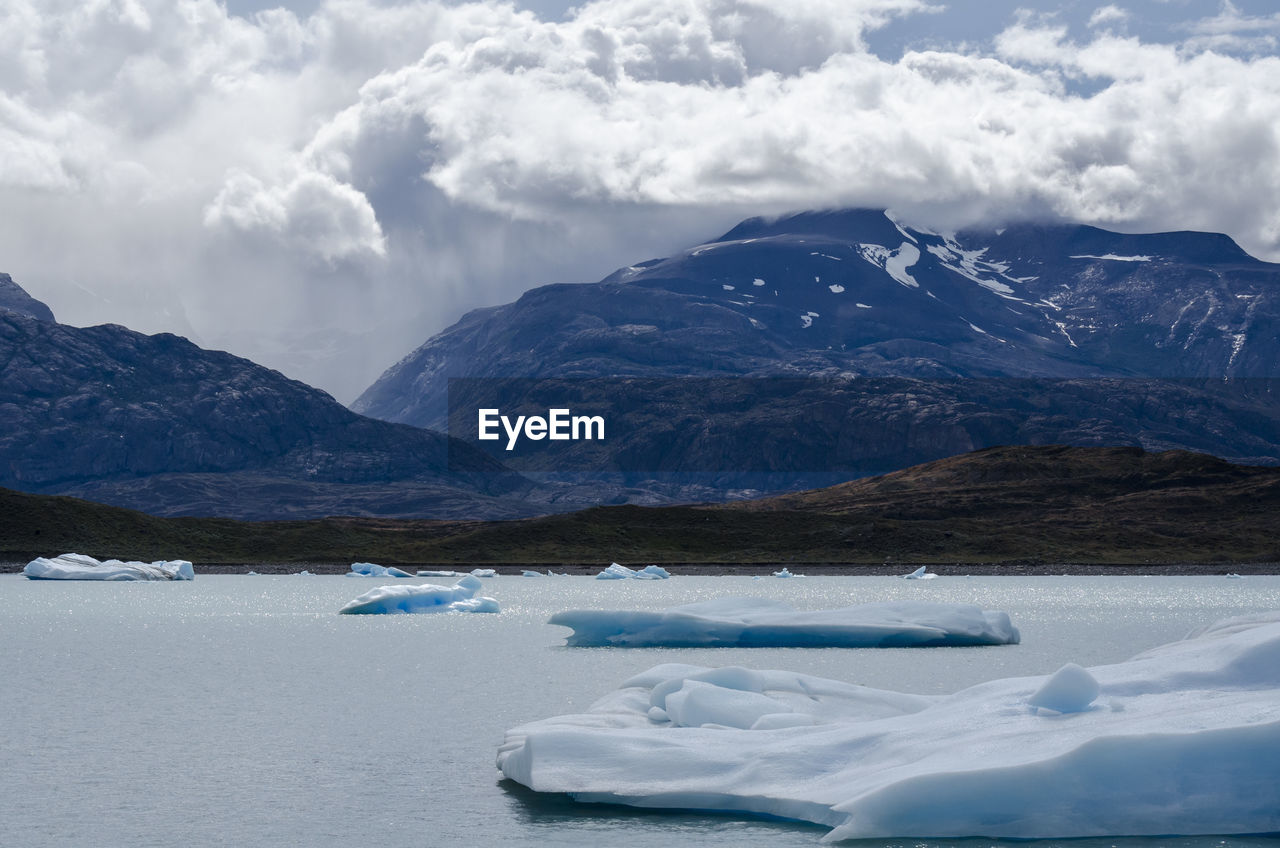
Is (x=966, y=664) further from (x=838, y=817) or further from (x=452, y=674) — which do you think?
(x=838, y=817)

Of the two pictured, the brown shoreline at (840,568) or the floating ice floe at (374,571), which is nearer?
the floating ice floe at (374,571)

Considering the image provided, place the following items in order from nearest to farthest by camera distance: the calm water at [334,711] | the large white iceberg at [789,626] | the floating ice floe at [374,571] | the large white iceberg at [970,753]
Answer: the large white iceberg at [970,753] < the calm water at [334,711] < the large white iceberg at [789,626] < the floating ice floe at [374,571]

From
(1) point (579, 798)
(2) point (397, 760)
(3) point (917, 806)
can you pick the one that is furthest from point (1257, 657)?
(2) point (397, 760)

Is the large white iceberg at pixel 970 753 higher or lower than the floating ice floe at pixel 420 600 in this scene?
lower

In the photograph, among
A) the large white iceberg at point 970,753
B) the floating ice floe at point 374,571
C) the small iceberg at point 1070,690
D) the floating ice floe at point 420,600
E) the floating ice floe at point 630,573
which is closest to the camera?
the large white iceberg at point 970,753

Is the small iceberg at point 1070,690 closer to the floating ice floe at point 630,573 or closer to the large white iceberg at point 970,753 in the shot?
the large white iceberg at point 970,753

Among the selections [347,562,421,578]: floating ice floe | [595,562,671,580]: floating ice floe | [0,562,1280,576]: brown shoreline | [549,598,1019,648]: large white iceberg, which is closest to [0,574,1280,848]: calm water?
[549,598,1019,648]: large white iceberg

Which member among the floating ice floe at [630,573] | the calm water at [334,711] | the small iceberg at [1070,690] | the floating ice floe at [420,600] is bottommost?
the calm water at [334,711]

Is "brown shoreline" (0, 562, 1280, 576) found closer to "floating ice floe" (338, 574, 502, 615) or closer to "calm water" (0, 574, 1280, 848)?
"calm water" (0, 574, 1280, 848)

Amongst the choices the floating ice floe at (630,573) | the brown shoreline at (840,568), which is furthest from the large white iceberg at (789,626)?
the brown shoreline at (840,568)
